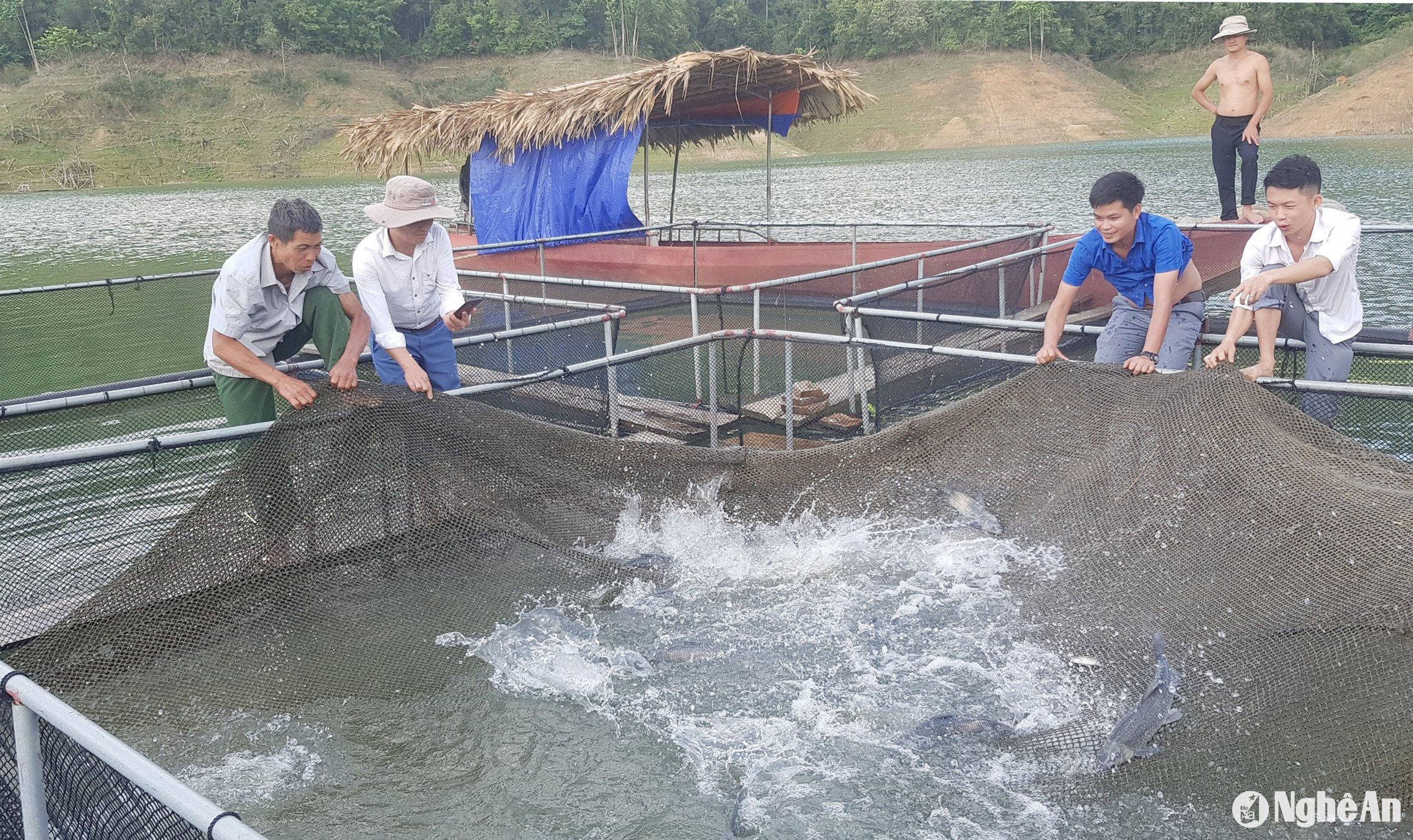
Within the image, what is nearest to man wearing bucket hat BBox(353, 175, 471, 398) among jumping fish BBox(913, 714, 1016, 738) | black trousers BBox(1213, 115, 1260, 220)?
jumping fish BBox(913, 714, 1016, 738)

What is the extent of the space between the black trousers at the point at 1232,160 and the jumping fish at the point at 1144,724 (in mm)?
8325

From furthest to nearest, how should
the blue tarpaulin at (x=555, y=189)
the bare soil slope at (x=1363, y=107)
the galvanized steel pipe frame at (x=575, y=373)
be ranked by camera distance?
the bare soil slope at (x=1363, y=107) < the blue tarpaulin at (x=555, y=189) < the galvanized steel pipe frame at (x=575, y=373)

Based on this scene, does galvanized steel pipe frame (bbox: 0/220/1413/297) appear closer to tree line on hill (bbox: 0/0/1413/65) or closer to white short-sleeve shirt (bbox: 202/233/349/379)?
white short-sleeve shirt (bbox: 202/233/349/379)

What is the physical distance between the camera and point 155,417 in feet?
30.6

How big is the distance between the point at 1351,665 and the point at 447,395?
381 centimetres

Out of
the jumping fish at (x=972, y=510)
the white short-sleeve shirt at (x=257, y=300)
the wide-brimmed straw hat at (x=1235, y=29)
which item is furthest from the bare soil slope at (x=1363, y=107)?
the white short-sleeve shirt at (x=257, y=300)

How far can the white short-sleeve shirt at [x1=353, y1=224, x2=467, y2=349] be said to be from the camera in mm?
5543

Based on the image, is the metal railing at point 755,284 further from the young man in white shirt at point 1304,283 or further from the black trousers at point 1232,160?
the young man in white shirt at point 1304,283

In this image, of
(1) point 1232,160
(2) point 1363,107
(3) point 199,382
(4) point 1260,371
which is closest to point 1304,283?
(4) point 1260,371

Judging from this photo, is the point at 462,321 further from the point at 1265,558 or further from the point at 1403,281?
the point at 1403,281

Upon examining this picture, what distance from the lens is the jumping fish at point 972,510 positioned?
17.3 feet

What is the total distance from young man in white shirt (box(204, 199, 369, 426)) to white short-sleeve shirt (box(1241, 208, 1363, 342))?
4.43 metres

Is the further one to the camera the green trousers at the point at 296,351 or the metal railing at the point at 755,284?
the metal railing at the point at 755,284

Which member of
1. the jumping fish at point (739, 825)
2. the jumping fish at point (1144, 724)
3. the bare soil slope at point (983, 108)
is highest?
the bare soil slope at point (983, 108)
